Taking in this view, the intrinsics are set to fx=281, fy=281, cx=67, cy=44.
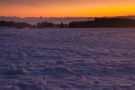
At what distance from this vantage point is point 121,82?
5.29 metres

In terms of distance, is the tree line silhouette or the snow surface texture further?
the tree line silhouette

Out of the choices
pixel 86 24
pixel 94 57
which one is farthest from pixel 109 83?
pixel 86 24

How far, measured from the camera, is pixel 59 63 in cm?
729

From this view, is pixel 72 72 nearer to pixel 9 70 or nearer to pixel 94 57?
pixel 9 70

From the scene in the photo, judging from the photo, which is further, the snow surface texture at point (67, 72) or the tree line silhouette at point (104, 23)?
the tree line silhouette at point (104, 23)

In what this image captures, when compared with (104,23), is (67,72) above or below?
below

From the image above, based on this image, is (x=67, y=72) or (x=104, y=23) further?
(x=104, y=23)

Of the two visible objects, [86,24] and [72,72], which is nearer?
[72,72]

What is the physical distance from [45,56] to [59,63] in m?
1.34

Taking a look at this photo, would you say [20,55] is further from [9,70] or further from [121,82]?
[121,82]

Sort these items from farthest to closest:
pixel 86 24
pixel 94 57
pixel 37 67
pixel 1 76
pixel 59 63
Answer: pixel 86 24 → pixel 94 57 → pixel 59 63 → pixel 37 67 → pixel 1 76

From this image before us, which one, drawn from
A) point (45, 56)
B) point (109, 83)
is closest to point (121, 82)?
point (109, 83)

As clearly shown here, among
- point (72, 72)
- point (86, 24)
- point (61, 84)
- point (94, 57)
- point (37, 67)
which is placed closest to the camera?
point (61, 84)

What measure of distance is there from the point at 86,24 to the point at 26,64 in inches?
823
